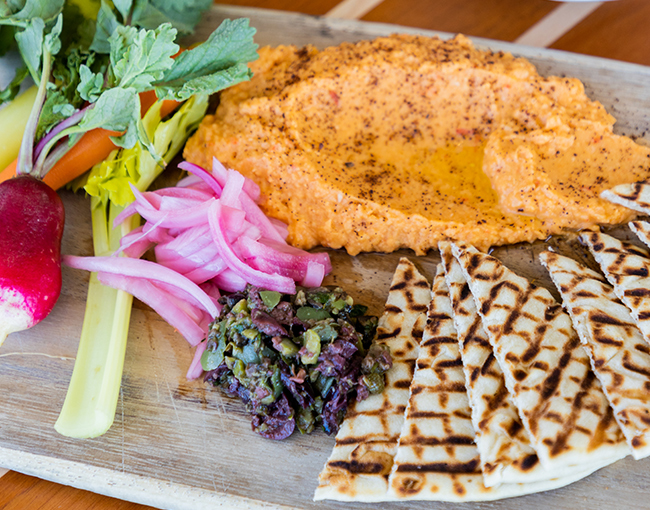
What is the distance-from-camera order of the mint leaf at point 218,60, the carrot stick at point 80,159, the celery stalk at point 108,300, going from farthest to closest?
the carrot stick at point 80,159 → the mint leaf at point 218,60 → the celery stalk at point 108,300

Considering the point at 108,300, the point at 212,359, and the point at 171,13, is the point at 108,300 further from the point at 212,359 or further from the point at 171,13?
the point at 171,13

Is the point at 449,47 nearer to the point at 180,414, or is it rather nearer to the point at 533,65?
the point at 533,65

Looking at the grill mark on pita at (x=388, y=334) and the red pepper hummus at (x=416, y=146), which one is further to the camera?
the red pepper hummus at (x=416, y=146)

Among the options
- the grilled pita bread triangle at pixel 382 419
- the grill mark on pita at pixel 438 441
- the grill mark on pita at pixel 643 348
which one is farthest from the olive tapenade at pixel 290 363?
the grill mark on pita at pixel 643 348

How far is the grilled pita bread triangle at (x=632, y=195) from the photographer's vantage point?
3.59 metres

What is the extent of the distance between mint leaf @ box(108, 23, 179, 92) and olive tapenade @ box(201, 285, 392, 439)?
161cm

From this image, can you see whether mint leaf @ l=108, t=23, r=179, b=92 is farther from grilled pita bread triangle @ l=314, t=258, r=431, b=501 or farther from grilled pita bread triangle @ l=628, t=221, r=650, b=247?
grilled pita bread triangle @ l=628, t=221, r=650, b=247

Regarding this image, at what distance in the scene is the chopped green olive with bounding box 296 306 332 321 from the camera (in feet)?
10.5

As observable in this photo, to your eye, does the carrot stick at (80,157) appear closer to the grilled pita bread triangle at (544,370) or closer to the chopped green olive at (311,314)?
the chopped green olive at (311,314)

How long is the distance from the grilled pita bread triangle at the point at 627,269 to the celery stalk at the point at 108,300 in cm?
318

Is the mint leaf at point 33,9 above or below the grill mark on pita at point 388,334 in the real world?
above

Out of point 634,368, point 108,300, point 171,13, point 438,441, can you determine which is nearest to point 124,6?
point 171,13

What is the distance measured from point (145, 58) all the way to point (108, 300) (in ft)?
5.36

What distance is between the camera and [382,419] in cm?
303
